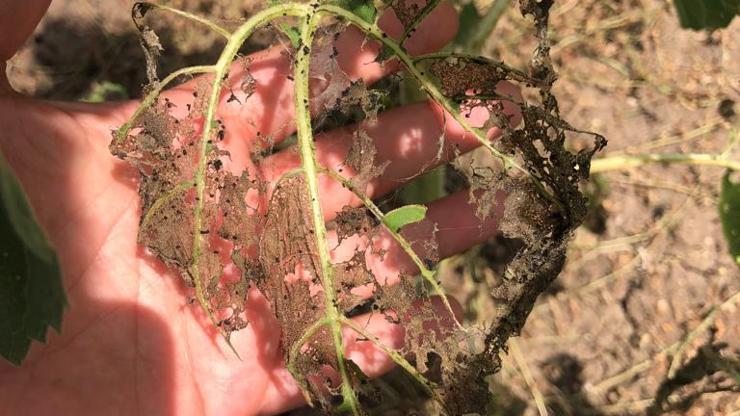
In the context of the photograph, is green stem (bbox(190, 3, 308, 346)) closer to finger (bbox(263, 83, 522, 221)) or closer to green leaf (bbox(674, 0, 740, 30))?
finger (bbox(263, 83, 522, 221))

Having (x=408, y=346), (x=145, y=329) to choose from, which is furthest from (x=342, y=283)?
(x=145, y=329)

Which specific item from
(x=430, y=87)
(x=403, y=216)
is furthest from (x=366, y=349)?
(x=430, y=87)

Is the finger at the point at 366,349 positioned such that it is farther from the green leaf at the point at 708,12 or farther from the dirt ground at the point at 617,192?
the green leaf at the point at 708,12

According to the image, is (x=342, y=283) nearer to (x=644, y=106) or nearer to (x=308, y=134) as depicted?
(x=308, y=134)

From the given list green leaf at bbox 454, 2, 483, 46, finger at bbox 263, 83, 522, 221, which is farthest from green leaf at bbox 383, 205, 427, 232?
green leaf at bbox 454, 2, 483, 46

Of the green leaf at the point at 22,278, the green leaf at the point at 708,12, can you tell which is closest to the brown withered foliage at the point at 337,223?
the green leaf at the point at 708,12
